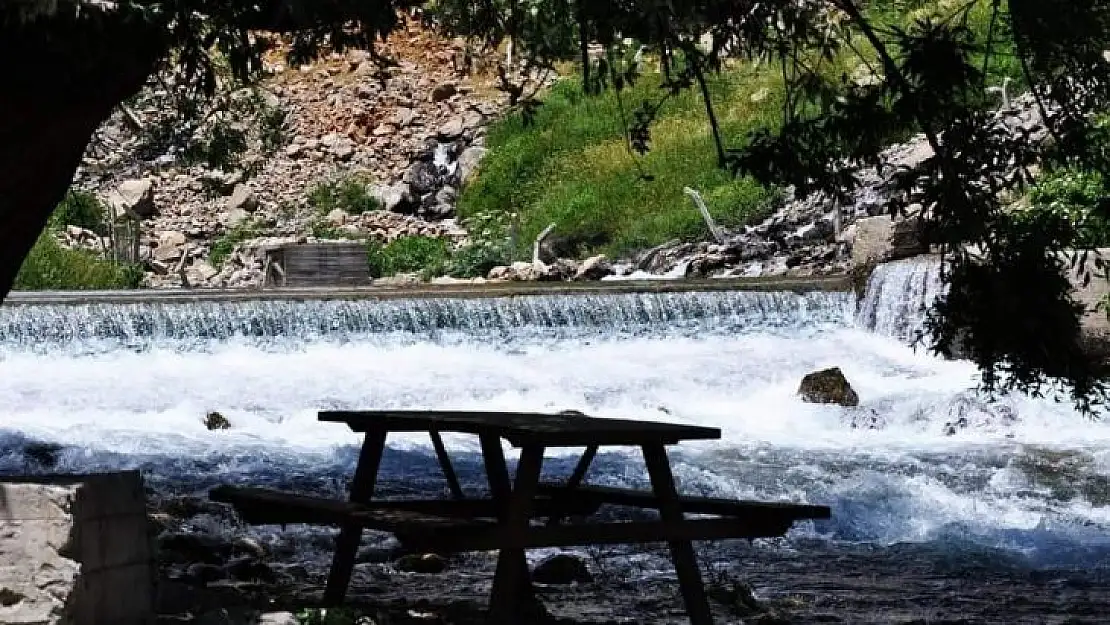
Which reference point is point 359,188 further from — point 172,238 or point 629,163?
point 629,163

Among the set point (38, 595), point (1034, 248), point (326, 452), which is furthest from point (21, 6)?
point (326, 452)

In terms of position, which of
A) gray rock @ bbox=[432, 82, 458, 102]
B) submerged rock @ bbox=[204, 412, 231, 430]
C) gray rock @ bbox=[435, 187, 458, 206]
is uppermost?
gray rock @ bbox=[432, 82, 458, 102]

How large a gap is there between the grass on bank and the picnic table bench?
16429 mm

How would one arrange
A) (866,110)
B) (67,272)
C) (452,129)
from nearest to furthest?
(866,110) < (67,272) < (452,129)

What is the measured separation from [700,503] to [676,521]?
0.53 meters

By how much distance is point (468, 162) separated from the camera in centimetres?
2858

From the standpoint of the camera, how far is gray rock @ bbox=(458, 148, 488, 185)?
28.2 m

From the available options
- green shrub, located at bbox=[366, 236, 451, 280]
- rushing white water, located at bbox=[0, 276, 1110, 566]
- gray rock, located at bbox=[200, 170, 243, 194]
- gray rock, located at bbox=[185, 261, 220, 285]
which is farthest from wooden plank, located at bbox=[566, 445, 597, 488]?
gray rock, located at bbox=[200, 170, 243, 194]

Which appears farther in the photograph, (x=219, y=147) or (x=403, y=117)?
(x=403, y=117)

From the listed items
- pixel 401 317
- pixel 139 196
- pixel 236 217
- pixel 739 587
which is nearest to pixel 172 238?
pixel 139 196

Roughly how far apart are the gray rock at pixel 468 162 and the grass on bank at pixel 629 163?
0.62 ft

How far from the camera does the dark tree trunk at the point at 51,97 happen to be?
16.6 ft

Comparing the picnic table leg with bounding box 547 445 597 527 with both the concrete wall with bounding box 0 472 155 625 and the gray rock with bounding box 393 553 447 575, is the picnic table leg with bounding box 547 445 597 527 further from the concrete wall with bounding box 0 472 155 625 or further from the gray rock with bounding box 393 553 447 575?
the concrete wall with bounding box 0 472 155 625

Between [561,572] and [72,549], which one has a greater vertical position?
[72,549]
